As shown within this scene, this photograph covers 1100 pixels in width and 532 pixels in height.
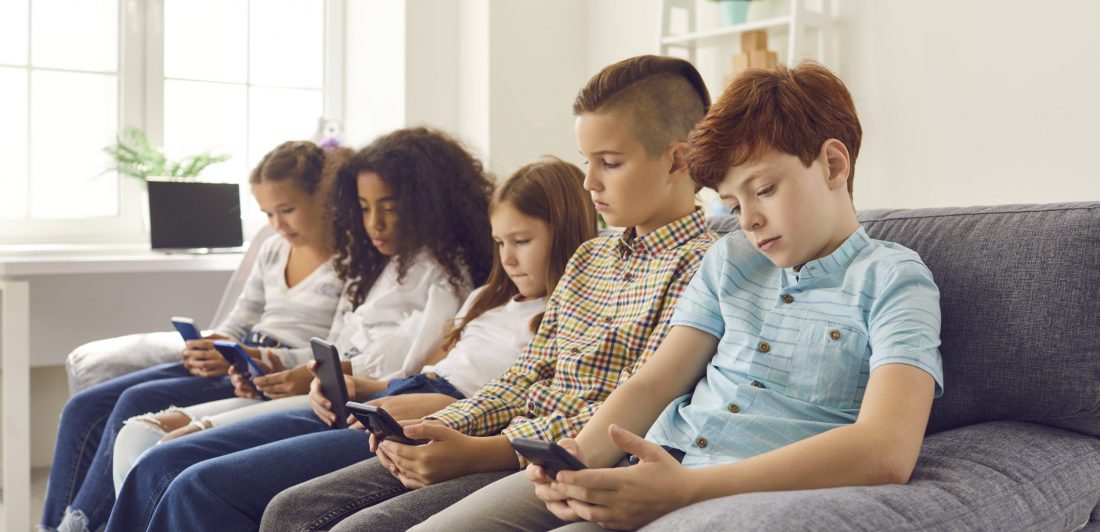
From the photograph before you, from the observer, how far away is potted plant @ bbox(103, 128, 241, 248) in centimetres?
272

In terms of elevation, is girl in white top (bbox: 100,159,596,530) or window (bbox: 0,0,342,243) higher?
window (bbox: 0,0,342,243)

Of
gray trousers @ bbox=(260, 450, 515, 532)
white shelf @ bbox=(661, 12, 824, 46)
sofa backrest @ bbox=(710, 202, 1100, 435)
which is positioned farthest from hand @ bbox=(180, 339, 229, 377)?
white shelf @ bbox=(661, 12, 824, 46)

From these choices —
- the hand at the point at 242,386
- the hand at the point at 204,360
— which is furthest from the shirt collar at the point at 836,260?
the hand at the point at 204,360

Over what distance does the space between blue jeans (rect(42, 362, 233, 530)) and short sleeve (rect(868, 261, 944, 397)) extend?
1435 mm

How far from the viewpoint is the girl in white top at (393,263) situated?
1.76 metres

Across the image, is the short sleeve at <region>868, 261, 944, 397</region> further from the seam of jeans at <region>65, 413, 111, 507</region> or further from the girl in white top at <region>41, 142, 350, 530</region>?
the seam of jeans at <region>65, 413, 111, 507</region>

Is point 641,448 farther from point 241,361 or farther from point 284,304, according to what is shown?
point 284,304

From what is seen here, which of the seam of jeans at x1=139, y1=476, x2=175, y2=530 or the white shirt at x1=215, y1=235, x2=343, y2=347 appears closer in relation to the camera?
the seam of jeans at x1=139, y1=476, x2=175, y2=530

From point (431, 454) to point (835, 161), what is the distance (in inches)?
23.3

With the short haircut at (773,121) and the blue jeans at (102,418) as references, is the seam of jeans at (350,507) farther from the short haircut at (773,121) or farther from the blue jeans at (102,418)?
the blue jeans at (102,418)

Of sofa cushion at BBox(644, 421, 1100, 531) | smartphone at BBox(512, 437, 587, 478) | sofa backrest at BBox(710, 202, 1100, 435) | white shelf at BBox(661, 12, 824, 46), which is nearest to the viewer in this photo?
sofa cushion at BBox(644, 421, 1100, 531)

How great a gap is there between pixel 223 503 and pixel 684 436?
0.65 meters

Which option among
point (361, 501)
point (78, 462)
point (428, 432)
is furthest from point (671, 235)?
point (78, 462)

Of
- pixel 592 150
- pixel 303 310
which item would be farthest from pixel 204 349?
pixel 592 150
